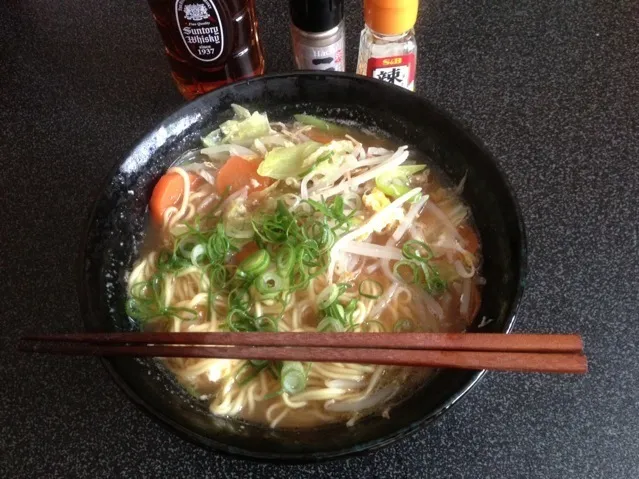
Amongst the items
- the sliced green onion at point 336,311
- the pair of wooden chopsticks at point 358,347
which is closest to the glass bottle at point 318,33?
the sliced green onion at point 336,311

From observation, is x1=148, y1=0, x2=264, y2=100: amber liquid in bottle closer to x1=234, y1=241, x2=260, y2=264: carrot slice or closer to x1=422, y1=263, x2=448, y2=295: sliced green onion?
x1=234, y1=241, x2=260, y2=264: carrot slice

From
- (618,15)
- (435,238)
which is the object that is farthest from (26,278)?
(618,15)

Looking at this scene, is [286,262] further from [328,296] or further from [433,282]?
[433,282]

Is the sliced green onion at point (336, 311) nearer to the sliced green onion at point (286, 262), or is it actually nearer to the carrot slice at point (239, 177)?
the sliced green onion at point (286, 262)

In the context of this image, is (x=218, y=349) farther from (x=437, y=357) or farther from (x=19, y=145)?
(x=19, y=145)

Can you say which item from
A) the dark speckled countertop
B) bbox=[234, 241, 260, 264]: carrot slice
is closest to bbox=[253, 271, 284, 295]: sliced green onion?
bbox=[234, 241, 260, 264]: carrot slice

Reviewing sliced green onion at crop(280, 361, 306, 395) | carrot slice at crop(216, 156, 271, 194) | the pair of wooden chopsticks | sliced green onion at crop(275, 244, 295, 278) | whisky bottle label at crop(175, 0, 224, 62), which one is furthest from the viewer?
carrot slice at crop(216, 156, 271, 194)

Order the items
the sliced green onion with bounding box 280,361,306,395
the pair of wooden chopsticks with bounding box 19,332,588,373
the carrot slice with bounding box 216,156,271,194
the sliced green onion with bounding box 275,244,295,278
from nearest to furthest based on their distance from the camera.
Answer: the pair of wooden chopsticks with bounding box 19,332,588,373, the sliced green onion with bounding box 280,361,306,395, the sliced green onion with bounding box 275,244,295,278, the carrot slice with bounding box 216,156,271,194
